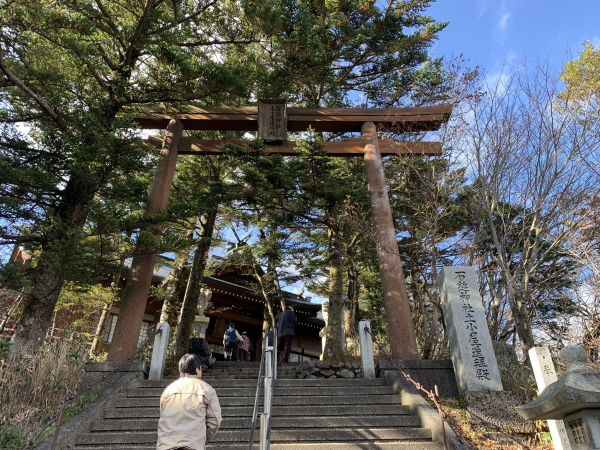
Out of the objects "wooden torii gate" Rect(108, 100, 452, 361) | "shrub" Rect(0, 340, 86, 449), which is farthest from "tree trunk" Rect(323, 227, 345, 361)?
"shrub" Rect(0, 340, 86, 449)

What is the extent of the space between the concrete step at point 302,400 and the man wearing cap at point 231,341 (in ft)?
21.5

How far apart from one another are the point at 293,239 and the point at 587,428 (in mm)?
12050

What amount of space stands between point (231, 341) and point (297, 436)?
7.98 meters

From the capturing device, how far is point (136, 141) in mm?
8234

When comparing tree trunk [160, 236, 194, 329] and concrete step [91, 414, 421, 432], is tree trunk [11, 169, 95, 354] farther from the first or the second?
tree trunk [160, 236, 194, 329]

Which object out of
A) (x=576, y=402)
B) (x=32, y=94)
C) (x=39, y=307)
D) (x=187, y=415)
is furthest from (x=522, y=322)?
(x=32, y=94)

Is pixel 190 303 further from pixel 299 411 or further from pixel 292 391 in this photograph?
pixel 299 411

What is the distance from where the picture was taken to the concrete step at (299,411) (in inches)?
237

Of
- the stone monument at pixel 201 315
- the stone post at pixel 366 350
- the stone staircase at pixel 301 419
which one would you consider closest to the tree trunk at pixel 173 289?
the stone monument at pixel 201 315

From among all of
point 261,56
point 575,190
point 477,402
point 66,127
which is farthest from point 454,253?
point 66,127

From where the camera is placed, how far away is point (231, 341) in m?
13.0

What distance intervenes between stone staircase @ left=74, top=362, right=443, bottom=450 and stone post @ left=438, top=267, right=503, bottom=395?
4.21 ft

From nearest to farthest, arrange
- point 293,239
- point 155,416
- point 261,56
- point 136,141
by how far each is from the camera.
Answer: point 155,416, point 136,141, point 261,56, point 293,239

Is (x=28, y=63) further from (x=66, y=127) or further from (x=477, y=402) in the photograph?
(x=477, y=402)
